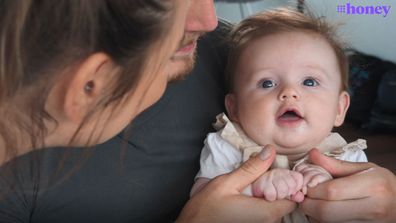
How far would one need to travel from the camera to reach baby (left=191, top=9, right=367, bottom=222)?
1.07 metres

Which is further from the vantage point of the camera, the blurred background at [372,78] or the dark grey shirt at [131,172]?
the blurred background at [372,78]

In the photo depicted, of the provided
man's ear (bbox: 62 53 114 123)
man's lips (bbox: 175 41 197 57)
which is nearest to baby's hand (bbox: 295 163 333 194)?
man's lips (bbox: 175 41 197 57)

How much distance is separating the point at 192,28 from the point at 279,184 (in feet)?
1.10

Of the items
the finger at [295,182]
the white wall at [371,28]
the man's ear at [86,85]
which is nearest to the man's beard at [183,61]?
the man's ear at [86,85]

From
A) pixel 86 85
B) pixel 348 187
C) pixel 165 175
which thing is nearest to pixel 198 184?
pixel 165 175

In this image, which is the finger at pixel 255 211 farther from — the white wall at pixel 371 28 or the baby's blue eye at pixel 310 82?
the white wall at pixel 371 28

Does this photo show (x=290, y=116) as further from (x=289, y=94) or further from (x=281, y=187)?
(x=281, y=187)

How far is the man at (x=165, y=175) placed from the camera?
0.95 metres

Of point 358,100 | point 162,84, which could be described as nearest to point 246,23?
point 162,84

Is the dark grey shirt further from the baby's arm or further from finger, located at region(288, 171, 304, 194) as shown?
finger, located at region(288, 171, 304, 194)

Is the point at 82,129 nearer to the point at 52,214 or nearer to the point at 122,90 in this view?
the point at 122,90

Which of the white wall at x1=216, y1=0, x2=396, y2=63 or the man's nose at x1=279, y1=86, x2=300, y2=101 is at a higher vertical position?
the man's nose at x1=279, y1=86, x2=300, y2=101

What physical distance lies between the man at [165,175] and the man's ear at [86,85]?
182 millimetres

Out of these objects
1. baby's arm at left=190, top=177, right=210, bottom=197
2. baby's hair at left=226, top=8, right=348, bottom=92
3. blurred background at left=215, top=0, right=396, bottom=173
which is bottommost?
blurred background at left=215, top=0, right=396, bottom=173
